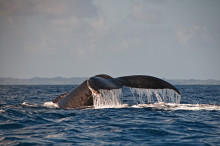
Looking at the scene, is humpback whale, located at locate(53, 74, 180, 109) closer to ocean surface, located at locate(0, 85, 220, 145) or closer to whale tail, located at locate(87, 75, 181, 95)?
whale tail, located at locate(87, 75, 181, 95)

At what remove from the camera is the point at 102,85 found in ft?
25.6

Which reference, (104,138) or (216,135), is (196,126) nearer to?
Answer: (216,135)

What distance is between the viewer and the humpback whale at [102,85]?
7.80 m

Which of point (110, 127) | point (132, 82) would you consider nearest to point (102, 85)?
point (110, 127)

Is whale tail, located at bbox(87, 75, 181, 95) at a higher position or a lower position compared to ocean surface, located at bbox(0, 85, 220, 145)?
higher

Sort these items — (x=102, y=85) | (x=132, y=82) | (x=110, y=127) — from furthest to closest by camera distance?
(x=132, y=82)
(x=102, y=85)
(x=110, y=127)

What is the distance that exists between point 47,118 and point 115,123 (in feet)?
7.54

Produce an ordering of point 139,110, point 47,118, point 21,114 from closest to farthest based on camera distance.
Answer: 1. point 47,118
2. point 21,114
3. point 139,110

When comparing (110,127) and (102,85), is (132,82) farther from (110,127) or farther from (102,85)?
(110,127)

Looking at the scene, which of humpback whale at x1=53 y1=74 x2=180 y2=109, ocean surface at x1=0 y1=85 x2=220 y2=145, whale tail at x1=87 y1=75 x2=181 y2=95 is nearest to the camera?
ocean surface at x1=0 y1=85 x2=220 y2=145

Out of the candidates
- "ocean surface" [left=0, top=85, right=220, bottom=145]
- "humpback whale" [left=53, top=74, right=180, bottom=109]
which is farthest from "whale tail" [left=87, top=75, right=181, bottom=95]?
"ocean surface" [left=0, top=85, right=220, bottom=145]

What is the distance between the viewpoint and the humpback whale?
Answer: 7796mm

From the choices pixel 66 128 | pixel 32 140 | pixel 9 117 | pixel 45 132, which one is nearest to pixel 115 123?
pixel 66 128

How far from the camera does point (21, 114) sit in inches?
387
